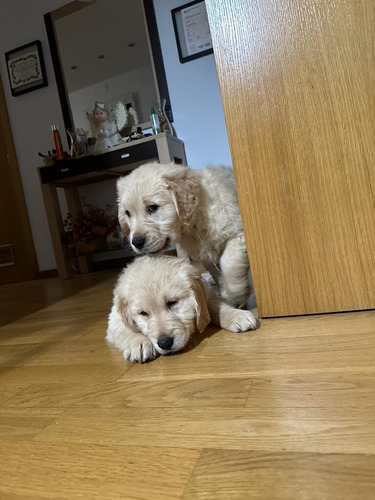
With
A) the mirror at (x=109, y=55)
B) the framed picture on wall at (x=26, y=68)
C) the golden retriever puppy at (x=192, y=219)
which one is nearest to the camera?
the golden retriever puppy at (x=192, y=219)

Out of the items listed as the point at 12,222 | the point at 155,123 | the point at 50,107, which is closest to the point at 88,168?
the point at 155,123

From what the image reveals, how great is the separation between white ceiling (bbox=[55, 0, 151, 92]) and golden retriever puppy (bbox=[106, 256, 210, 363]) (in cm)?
292

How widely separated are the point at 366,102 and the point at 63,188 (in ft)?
11.6

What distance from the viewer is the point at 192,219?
1.55 m

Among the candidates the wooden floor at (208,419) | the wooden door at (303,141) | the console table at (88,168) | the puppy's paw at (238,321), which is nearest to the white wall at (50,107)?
the console table at (88,168)

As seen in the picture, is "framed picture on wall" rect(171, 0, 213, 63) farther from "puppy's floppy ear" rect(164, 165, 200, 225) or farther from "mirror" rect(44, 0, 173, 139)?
"puppy's floppy ear" rect(164, 165, 200, 225)

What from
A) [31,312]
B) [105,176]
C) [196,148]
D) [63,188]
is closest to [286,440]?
[31,312]

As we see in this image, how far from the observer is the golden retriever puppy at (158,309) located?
1142mm

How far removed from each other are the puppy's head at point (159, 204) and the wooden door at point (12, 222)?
330 centimetres

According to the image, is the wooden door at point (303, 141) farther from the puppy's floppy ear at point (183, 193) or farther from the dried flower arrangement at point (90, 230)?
the dried flower arrangement at point (90, 230)

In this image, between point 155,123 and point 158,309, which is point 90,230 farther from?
point 158,309

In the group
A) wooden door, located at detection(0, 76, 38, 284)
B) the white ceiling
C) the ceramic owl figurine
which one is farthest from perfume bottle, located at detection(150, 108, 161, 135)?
wooden door, located at detection(0, 76, 38, 284)

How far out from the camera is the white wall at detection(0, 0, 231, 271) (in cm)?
346

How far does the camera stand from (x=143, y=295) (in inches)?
46.1
